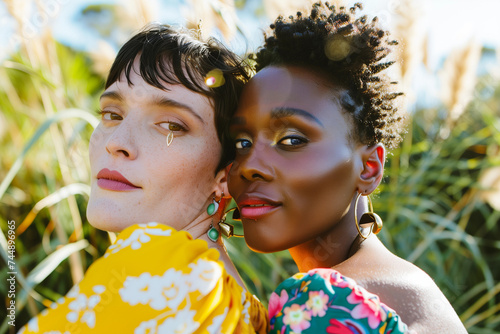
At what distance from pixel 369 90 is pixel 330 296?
833 millimetres

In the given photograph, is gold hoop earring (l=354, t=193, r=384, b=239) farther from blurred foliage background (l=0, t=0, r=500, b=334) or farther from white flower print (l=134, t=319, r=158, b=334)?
white flower print (l=134, t=319, r=158, b=334)

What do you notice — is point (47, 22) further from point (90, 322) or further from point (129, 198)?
point (90, 322)

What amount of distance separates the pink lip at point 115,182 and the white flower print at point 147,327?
0.50m

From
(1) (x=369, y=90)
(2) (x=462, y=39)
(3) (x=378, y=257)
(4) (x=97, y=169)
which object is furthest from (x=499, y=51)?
(4) (x=97, y=169)

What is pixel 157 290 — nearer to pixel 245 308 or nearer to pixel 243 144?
pixel 245 308

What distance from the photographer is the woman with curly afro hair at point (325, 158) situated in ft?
4.59

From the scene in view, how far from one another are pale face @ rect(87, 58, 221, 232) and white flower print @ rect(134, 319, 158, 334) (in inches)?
16.4

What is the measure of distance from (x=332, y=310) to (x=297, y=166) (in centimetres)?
50

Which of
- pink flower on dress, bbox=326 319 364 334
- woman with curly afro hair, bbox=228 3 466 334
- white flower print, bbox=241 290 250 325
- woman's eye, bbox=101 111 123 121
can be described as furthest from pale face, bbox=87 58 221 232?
pink flower on dress, bbox=326 319 364 334

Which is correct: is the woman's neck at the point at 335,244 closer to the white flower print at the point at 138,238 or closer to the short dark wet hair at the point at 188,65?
the short dark wet hair at the point at 188,65

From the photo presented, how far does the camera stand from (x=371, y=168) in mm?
1683

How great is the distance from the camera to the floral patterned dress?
1155 mm

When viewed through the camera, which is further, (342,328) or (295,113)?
(295,113)

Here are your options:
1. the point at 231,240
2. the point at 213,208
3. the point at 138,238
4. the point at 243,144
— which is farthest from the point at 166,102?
the point at 231,240
